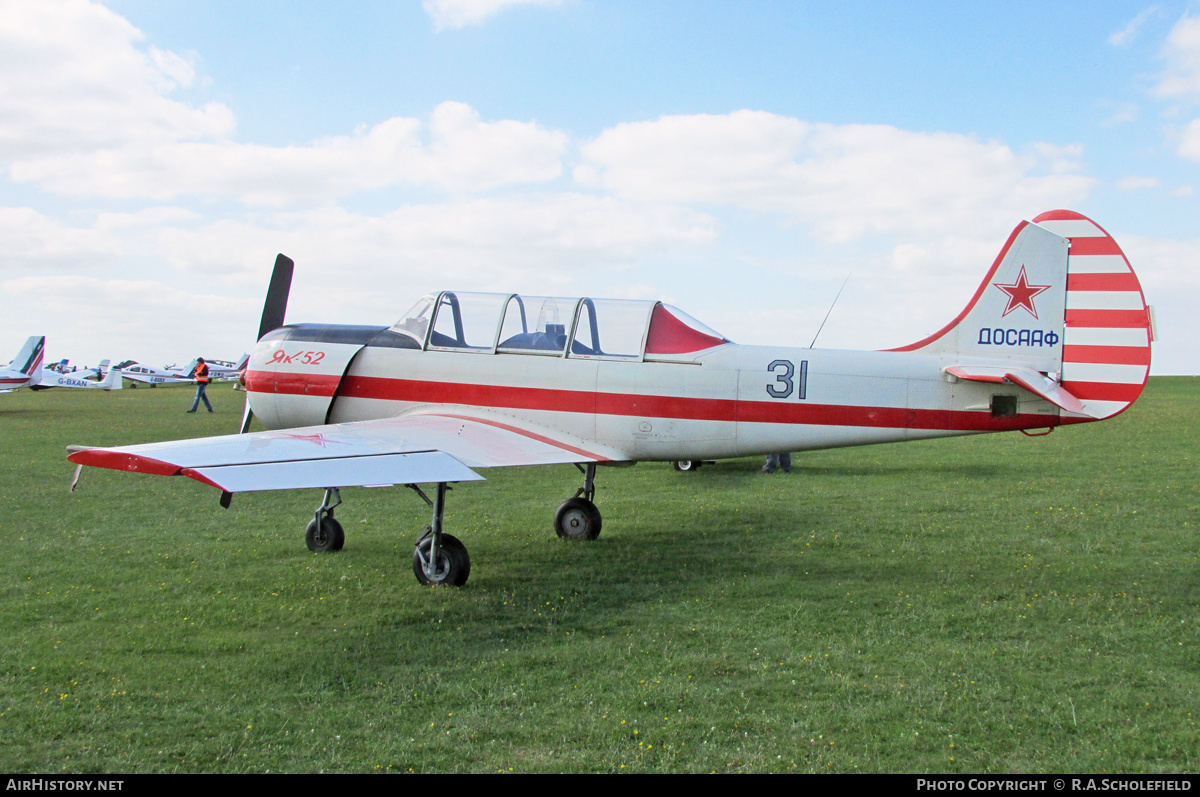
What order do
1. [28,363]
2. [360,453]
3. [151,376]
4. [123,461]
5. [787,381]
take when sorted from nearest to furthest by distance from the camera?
[123,461], [360,453], [787,381], [28,363], [151,376]

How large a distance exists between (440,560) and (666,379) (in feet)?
8.91

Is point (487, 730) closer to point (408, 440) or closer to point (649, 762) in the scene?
point (649, 762)

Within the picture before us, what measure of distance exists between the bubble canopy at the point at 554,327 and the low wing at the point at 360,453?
2.59ft

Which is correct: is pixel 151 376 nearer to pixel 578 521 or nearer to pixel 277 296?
pixel 277 296

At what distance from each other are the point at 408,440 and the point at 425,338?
1.96 metres

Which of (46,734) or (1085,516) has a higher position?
(1085,516)

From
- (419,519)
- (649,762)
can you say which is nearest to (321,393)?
(419,519)

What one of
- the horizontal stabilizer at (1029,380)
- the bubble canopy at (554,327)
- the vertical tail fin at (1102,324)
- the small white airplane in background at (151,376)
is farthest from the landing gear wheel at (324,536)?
the small white airplane in background at (151,376)

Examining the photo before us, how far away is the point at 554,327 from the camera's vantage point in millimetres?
8281

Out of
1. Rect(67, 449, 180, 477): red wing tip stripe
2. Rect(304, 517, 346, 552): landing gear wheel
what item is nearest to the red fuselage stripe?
Rect(304, 517, 346, 552): landing gear wheel

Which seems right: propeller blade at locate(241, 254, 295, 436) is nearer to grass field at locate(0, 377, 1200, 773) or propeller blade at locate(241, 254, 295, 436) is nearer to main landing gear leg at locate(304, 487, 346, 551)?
grass field at locate(0, 377, 1200, 773)

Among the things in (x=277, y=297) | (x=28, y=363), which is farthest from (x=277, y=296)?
(x=28, y=363)

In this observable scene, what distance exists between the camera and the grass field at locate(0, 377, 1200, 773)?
3791mm

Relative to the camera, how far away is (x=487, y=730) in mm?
3971
